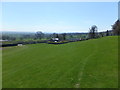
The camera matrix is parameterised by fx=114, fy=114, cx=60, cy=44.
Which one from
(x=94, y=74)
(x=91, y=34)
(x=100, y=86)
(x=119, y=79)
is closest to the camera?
(x=100, y=86)

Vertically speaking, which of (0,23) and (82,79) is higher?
(0,23)

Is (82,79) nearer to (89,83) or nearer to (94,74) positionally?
(89,83)

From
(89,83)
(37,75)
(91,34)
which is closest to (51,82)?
(37,75)

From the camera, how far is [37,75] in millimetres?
7836

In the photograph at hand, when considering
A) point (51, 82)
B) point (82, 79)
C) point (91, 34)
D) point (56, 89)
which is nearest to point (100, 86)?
point (82, 79)

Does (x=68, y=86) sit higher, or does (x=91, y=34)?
(x=91, y=34)

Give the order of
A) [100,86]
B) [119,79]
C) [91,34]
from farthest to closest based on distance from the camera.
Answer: [91,34]
[119,79]
[100,86]

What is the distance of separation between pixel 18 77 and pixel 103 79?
5.43m

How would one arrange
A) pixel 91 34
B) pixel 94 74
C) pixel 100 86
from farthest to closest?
pixel 91 34 → pixel 94 74 → pixel 100 86

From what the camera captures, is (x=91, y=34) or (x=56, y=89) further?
(x=91, y=34)

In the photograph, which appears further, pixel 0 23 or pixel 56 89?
pixel 0 23

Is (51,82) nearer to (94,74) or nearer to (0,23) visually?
(94,74)

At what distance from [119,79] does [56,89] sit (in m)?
3.62

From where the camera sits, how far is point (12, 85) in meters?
6.61
